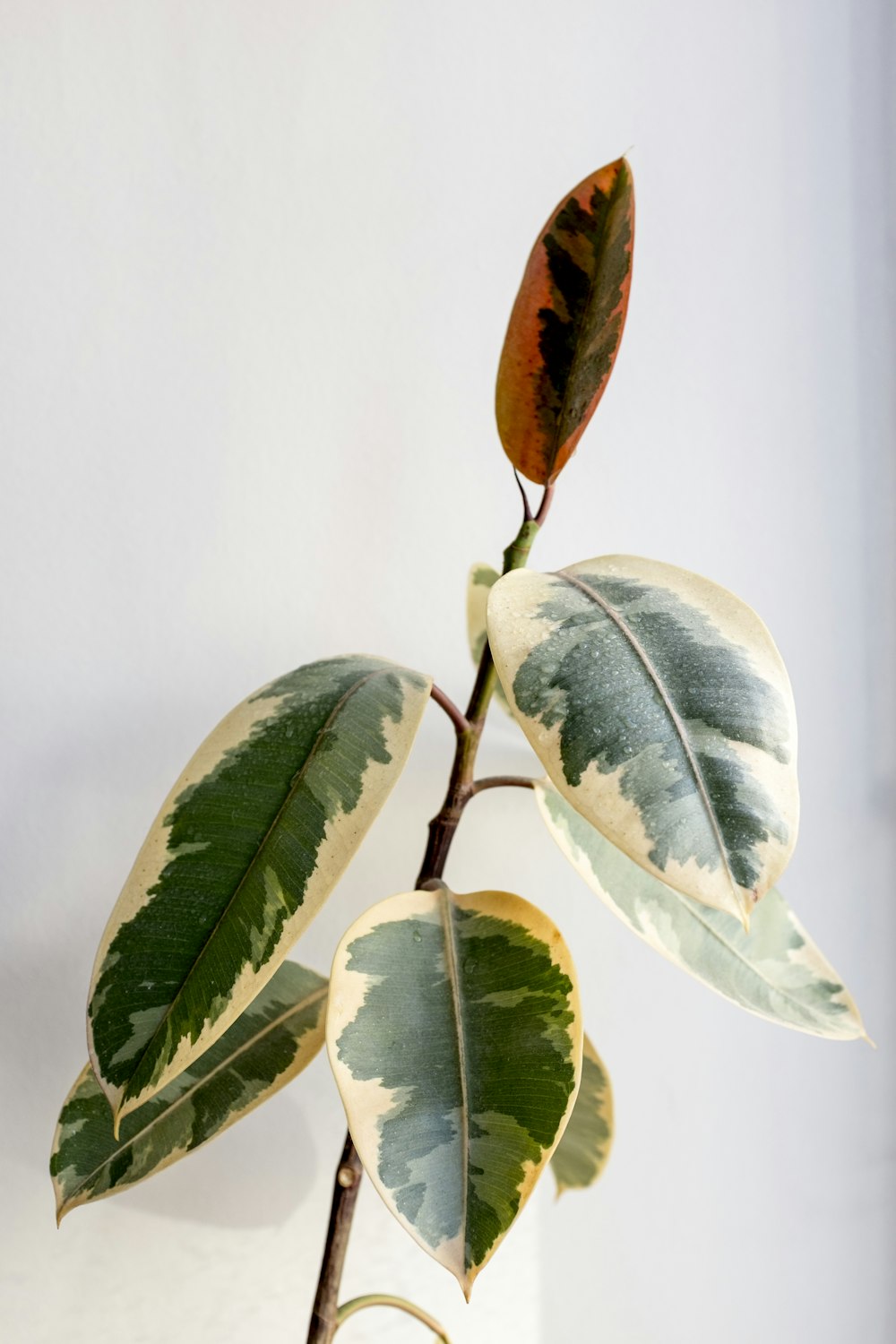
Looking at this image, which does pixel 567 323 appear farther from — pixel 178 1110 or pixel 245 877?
pixel 178 1110

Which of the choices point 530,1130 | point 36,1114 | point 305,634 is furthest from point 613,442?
point 36,1114

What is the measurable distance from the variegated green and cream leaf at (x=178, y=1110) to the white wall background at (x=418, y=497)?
178 millimetres

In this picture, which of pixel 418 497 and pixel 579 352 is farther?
pixel 418 497

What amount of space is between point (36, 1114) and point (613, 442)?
0.73 meters

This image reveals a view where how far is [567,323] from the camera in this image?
56 cm

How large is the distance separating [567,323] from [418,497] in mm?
285

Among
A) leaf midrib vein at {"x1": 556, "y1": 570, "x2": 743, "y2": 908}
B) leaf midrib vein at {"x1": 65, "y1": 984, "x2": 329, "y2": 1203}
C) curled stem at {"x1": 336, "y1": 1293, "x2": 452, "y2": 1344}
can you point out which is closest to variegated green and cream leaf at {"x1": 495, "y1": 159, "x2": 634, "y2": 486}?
leaf midrib vein at {"x1": 556, "y1": 570, "x2": 743, "y2": 908}

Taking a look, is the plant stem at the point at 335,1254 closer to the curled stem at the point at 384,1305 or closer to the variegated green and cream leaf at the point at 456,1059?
the curled stem at the point at 384,1305

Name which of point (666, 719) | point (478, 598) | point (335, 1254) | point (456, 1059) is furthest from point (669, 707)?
point (335, 1254)

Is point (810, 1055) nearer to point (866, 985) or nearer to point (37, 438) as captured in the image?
point (866, 985)

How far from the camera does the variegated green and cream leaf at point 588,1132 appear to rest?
74cm

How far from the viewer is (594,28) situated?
2.78 feet

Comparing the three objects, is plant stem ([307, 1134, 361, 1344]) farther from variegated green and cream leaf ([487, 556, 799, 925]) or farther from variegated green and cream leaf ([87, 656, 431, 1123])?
variegated green and cream leaf ([487, 556, 799, 925])

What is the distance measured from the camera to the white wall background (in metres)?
0.73
